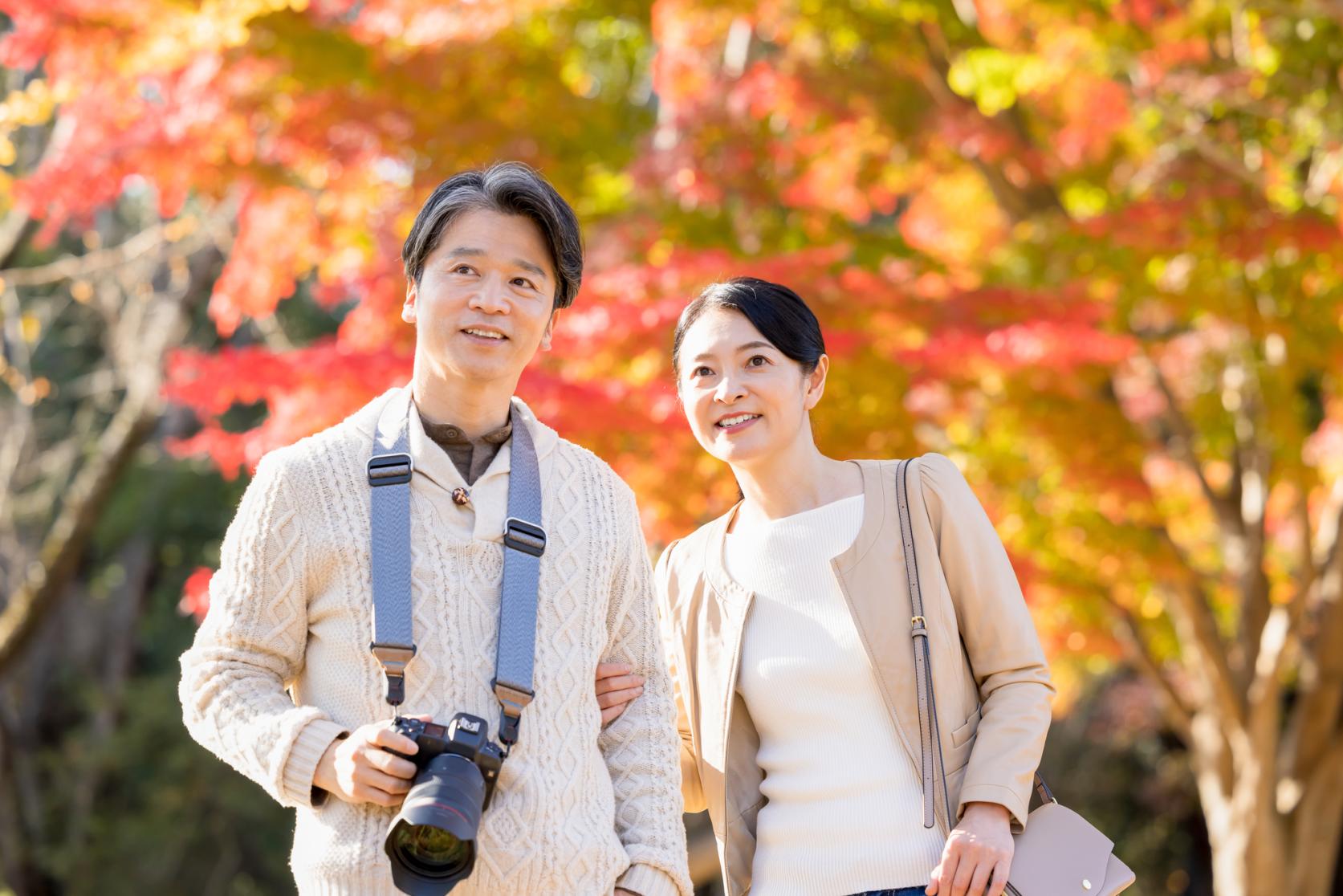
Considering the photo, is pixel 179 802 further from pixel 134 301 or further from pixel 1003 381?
pixel 1003 381

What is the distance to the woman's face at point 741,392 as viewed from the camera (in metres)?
2.34

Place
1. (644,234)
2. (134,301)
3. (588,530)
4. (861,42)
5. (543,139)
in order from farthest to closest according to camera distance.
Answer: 1. (134,301)
2. (861,42)
3. (543,139)
4. (644,234)
5. (588,530)

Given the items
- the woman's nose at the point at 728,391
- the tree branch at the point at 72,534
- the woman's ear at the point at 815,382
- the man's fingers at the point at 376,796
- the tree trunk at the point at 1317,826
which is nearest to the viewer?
the man's fingers at the point at 376,796

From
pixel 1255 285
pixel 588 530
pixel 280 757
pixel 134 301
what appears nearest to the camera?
pixel 280 757

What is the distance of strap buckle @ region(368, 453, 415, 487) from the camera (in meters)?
1.90

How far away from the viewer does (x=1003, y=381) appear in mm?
6137

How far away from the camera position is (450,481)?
1.96m

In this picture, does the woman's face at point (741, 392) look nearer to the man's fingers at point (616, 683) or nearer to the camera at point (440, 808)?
the man's fingers at point (616, 683)

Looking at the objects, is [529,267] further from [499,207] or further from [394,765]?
[394,765]

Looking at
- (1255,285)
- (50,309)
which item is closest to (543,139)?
(1255,285)

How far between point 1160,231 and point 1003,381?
0.93 meters

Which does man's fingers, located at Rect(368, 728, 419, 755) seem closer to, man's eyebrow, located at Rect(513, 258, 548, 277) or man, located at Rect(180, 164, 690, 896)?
man, located at Rect(180, 164, 690, 896)

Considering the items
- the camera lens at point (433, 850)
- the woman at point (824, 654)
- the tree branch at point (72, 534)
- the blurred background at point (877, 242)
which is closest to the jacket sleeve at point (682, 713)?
the woman at point (824, 654)

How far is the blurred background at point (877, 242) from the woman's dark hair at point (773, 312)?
192 centimetres
